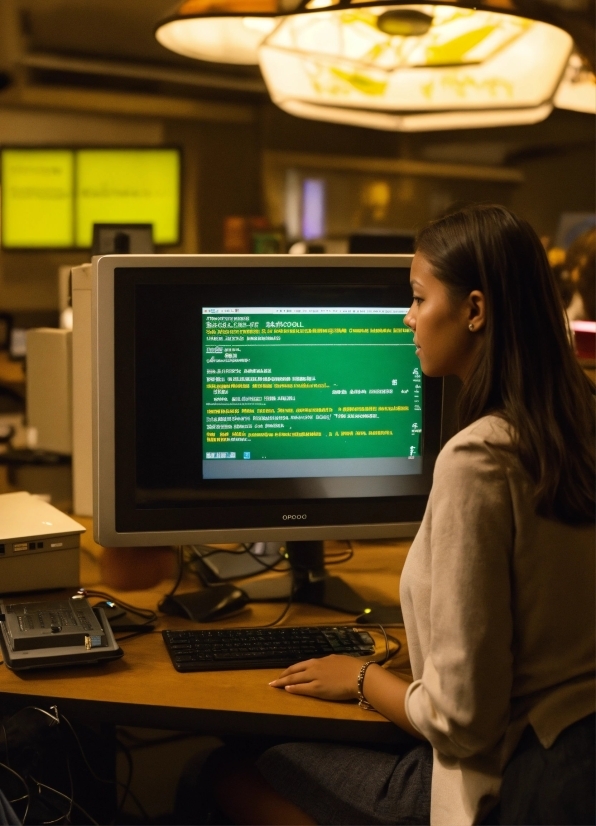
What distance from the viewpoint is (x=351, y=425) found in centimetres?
156

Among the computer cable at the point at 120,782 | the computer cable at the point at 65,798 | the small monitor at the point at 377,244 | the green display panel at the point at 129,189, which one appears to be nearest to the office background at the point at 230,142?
the green display panel at the point at 129,189

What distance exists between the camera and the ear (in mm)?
1149

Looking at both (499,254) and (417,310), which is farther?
(417,310)

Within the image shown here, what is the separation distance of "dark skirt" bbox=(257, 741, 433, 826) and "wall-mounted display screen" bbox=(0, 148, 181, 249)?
4.71 m

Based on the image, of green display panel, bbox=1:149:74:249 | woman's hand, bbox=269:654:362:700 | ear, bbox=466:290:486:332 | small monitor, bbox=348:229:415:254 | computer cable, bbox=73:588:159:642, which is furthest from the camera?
green display panel, bbox=1:149:74:249

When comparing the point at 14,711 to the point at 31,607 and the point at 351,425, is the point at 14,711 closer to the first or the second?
the point at 31,607

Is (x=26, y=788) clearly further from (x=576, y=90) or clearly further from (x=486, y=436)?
(x=576, y=90)

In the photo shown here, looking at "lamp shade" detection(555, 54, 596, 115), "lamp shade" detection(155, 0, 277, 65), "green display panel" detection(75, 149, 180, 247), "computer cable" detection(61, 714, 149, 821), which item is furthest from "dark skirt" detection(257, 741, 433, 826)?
"green display panel" detection(75, 149, 180, 247)

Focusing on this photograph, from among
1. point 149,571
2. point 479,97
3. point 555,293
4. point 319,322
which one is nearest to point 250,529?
point 149,571

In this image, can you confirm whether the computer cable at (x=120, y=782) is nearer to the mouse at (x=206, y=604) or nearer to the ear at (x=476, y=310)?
the mouse at (x=206, y=604)

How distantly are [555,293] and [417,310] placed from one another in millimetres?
182

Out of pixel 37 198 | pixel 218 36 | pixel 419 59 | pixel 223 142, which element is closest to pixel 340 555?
pixel 218 36

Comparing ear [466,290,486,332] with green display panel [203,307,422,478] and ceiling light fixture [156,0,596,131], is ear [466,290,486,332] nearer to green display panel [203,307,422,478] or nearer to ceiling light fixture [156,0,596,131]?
green display panel [203,307,422,478]

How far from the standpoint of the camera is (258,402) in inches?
60.1
